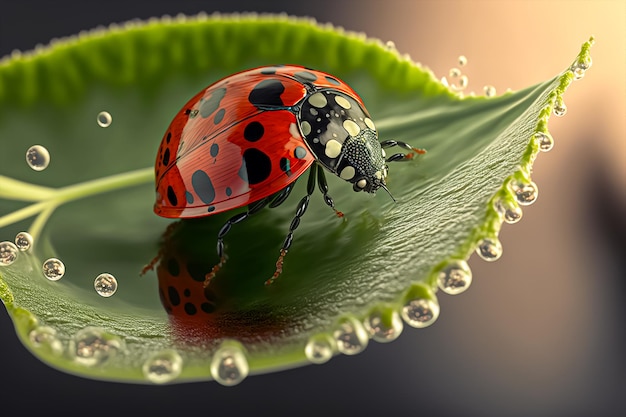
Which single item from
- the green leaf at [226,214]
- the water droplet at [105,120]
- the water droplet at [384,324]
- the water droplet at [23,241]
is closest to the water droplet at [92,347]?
the green leaf at [226,214]

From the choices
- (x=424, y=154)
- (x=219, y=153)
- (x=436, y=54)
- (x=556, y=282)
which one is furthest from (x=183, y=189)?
(x=436, y=54)

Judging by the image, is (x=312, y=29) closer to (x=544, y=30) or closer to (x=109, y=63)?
(x=109, y=63)

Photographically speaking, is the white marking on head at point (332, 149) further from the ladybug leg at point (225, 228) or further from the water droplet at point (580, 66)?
the water droplet at point (580, 66)

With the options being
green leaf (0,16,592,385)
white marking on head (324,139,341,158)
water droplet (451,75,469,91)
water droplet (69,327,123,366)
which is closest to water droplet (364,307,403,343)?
green leaf (0,16,592,385)

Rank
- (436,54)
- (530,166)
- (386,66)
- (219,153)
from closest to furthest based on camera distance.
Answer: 1. (530,166)
2. (219,153)
3. (386,66)
4. (436,54)

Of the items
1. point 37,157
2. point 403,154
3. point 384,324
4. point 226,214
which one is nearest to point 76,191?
point 37,157

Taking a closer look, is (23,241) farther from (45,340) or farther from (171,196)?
(45,340)
